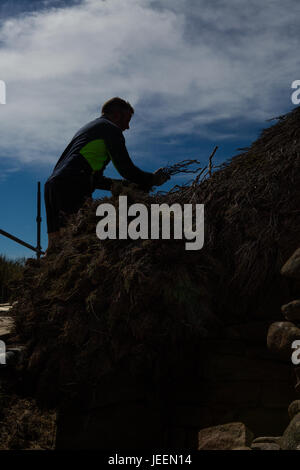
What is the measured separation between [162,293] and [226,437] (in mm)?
1347

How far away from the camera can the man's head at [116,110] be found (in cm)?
612

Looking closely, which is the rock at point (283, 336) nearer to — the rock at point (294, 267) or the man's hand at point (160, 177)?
the rock at point (294, 267)

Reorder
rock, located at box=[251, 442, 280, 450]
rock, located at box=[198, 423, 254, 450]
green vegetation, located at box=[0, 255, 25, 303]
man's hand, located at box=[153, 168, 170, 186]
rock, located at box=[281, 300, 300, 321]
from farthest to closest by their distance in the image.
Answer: green vegetation, located at box=[0, 255, 25, 303] → man's hand, located at box=[153, 168, 170, 186] → rock, located at box=[281, 300, 300, 321] → rock, located at box=[198, 423, 254, 450] → rock, located at box=[251, 442, 280, 450]

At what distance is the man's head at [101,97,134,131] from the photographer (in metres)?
6.12

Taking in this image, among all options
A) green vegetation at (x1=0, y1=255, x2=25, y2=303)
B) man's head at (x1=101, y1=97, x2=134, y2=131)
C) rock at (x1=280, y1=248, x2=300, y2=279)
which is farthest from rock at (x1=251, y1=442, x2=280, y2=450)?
green vegetation at (x1=0, y1=255, x2=25, y2=303)

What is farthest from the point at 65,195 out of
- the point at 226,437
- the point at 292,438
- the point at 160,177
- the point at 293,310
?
the point at 292,438

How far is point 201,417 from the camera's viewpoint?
470 centimetres

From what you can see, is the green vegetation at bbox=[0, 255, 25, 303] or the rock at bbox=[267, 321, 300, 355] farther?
the green vegetation at bbox=[0, 255, 25, 303]

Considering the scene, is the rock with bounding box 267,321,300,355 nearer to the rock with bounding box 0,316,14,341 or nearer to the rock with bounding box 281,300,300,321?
the rock with bounding box 281,300,300,321

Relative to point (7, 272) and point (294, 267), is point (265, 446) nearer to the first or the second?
point (294, 267)

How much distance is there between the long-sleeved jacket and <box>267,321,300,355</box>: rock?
101 inches

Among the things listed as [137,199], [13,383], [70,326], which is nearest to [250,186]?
[137,199]

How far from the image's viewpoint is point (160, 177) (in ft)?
19.8

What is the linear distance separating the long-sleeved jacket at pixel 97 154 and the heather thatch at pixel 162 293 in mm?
1117
